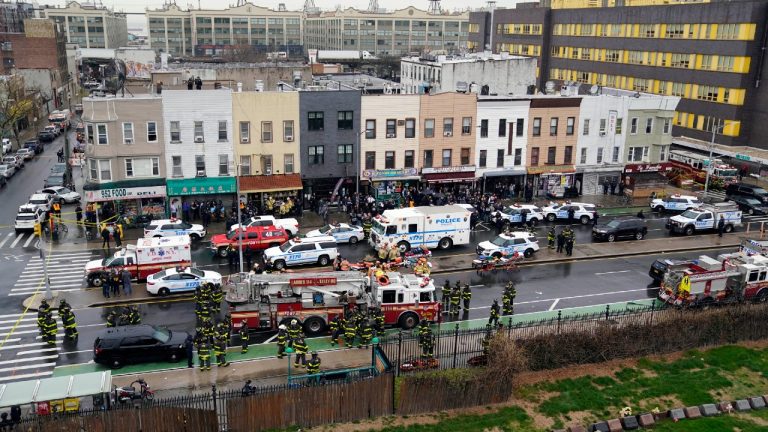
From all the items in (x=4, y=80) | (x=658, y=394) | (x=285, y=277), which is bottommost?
(x=658, y=394)

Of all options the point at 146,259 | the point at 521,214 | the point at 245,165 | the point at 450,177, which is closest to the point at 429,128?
the point at 450,177

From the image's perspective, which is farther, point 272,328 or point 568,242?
point 568,242

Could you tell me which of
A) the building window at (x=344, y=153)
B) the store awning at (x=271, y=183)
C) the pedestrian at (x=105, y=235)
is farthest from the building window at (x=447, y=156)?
the pedestrian at (x=105, y=235)

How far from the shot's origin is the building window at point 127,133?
46.8m

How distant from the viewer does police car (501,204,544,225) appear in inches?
1941

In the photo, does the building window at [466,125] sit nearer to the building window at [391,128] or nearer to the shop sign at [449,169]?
the shop sign at [449,169]

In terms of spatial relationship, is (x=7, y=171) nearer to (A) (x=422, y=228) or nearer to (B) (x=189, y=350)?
(A) (x=422, y=228)

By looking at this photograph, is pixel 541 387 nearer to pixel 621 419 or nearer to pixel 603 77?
pixel 621 419

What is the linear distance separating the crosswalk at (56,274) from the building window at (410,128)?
80.8ft

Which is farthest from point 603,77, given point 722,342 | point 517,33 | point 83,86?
point 83,86

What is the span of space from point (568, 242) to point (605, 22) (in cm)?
5976

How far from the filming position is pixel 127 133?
154ft

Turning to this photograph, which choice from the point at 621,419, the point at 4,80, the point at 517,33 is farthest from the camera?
the point at 517,33

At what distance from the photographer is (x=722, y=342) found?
30031mm
